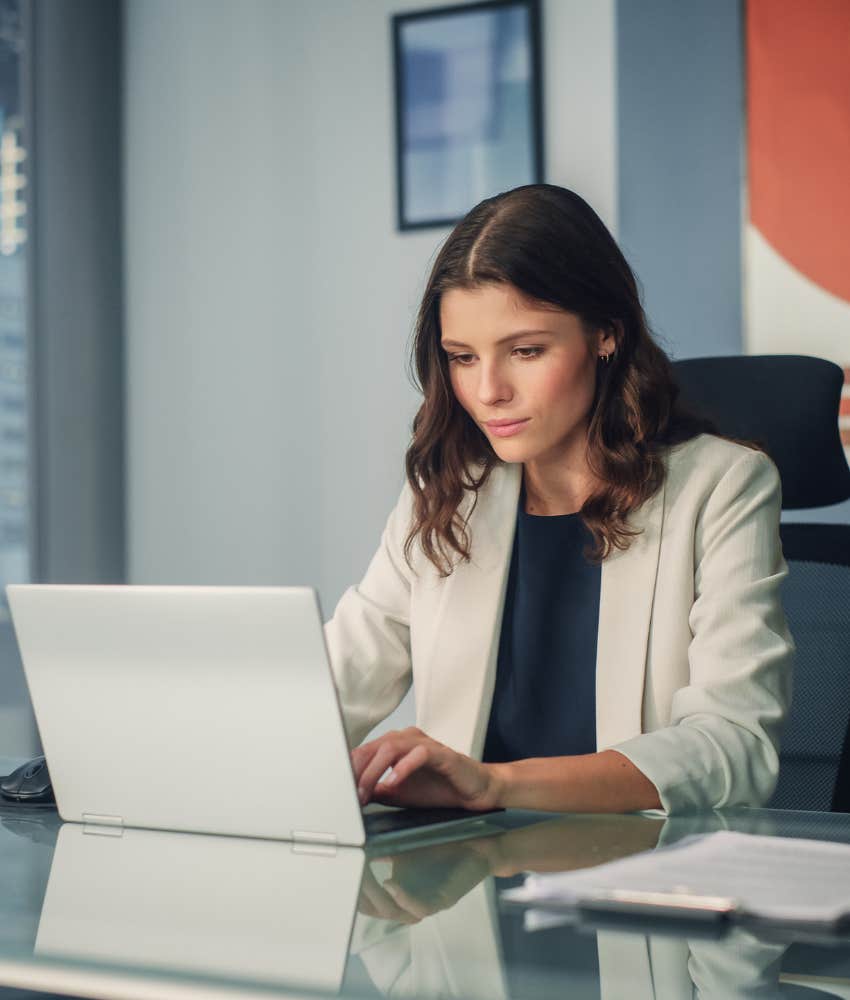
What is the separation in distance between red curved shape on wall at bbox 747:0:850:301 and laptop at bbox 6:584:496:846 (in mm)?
1772

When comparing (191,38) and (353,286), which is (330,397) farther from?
(191,38)

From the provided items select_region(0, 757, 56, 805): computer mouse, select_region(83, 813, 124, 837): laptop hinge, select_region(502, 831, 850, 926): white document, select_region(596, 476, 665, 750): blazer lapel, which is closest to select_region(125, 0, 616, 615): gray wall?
select_region(596, 476, 665, 750): blazer lapel

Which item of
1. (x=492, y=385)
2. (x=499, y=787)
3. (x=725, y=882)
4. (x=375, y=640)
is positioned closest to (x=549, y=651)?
(x=375, y=640)

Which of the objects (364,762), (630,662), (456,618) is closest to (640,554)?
(630,662)

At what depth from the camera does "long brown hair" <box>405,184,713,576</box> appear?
160 centimetres

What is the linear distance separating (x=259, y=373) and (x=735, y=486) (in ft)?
6.33

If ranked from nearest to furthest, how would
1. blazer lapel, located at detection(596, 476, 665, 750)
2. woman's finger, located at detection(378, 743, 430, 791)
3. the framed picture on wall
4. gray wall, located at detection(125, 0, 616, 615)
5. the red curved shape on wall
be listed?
woman's finger, located at detection(378, 743, 430, 791) → blazer lapel, located at detection(596, 476, 665, 750) → the red curved shape on wall → the framed picture on wall → gray wall, located at detection(125, 0, 616, 615)

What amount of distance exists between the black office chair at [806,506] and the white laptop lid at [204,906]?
0.88 metres

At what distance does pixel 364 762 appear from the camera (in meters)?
1.15

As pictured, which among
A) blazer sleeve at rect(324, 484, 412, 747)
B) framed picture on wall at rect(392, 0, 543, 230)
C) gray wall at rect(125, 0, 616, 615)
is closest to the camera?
blazer sleeve at rect(324, 484, 412, 747)

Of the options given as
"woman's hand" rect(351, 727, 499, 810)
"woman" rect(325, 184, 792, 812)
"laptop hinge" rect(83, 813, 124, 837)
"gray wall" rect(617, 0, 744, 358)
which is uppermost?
"gray wall" rect(617, 0, 744, 358)

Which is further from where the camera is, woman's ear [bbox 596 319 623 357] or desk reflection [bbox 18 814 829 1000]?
woman's ear [bbox 596 319 623 357]

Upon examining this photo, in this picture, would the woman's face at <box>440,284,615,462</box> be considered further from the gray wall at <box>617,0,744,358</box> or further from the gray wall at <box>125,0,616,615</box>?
the gray wall at <box>125,0,616,615</box>

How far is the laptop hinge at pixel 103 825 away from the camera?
1.15 meters
